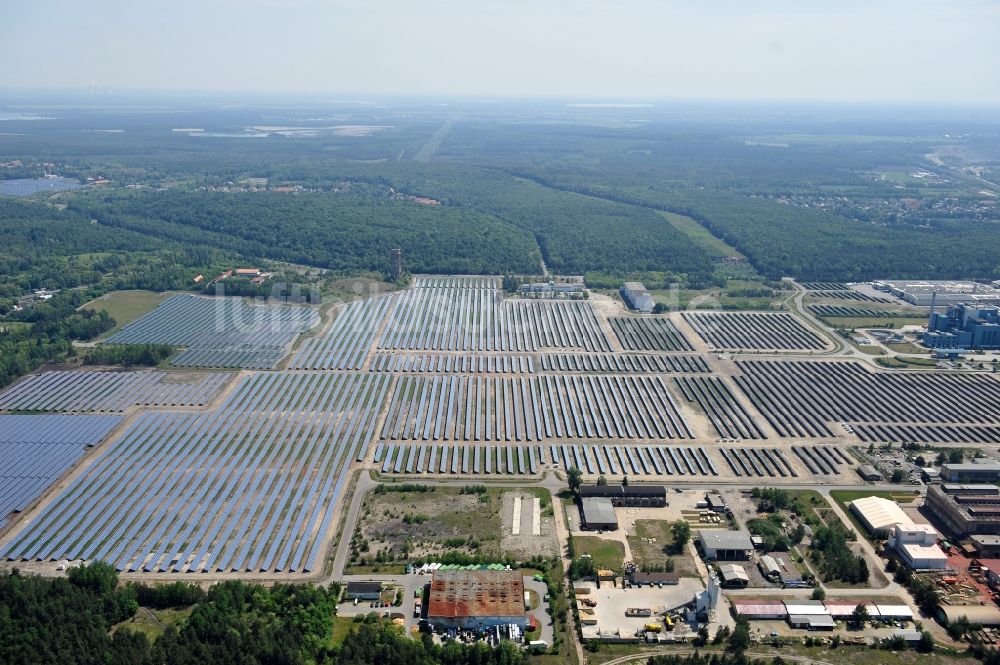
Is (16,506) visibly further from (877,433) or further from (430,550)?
(877,433)

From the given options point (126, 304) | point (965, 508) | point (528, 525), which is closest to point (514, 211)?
point (126, 304)

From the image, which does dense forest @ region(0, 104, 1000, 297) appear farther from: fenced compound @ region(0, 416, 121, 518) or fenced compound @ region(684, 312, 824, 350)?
fenced compound @ region(0, 416, 121, 518)

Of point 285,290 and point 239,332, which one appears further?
point 285,290

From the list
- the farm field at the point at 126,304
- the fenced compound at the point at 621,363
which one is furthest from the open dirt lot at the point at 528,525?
the farm field at the point at 126,304

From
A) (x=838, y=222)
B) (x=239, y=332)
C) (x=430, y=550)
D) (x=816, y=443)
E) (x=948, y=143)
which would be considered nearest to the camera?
(x=430, y=550)

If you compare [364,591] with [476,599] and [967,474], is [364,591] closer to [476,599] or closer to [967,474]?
[476,599]

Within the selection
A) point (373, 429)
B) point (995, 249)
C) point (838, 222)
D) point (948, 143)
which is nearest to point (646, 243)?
point (838, 222)
